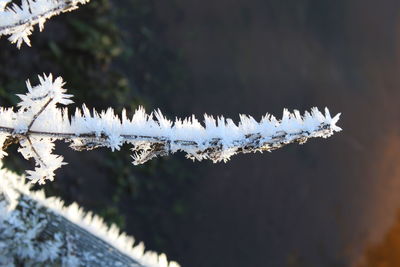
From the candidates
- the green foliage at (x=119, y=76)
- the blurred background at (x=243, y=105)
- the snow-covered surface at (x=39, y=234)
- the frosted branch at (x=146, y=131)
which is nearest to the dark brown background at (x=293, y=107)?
the blurred background at (x=243, y=105)

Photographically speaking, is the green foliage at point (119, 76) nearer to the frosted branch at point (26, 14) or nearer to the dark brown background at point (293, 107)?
the dark brown background at point (293, 107)

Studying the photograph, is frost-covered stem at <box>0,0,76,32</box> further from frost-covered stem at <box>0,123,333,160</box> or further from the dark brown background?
the dark brown background

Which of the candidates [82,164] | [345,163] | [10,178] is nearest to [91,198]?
[82,164]

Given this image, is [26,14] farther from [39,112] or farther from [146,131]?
[146,131]

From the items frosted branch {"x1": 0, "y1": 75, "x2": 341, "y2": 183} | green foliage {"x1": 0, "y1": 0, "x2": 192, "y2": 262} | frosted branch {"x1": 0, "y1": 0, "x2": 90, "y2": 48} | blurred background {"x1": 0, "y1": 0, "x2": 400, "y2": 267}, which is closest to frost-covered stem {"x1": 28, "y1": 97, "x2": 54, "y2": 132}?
frosted branch {"x1": 0, "y1": 75, "x2": 341, "y2": 183}

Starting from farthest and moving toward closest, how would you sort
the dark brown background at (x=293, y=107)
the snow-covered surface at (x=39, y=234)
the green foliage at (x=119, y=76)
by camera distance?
the dark brown background at (x=293, y=107) → the green foliage at (x=119, y=76) → the snow-covered surface at (x=39, y=234)

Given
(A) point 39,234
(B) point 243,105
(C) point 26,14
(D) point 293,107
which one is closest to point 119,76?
(B) point 243,105

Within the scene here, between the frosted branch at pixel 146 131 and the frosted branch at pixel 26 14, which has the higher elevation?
the frosted branch at pixel 26 14
